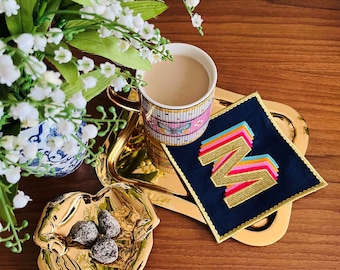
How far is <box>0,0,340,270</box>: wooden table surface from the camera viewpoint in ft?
2.28

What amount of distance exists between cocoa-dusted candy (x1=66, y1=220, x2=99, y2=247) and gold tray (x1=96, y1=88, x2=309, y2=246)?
74 mm

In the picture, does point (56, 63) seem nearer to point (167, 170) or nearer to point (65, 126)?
point (65, 126)

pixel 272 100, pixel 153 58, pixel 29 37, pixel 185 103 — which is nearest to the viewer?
pixel 29 37

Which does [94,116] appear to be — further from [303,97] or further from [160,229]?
[303,97]

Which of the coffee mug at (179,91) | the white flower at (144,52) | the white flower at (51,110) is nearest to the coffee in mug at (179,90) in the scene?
the coffee mug at (179,91)

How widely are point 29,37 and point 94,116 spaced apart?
340 millimetres

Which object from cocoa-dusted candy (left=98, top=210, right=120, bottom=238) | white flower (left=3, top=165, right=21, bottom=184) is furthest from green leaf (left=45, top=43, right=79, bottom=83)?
cocoa-dusted candy (left=98, top=210, right=120, bottom=238)

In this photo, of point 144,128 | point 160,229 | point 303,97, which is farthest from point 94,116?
point 303,97

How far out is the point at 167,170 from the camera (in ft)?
2.48

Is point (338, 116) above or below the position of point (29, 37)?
below

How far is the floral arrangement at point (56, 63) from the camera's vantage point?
17.3 inches

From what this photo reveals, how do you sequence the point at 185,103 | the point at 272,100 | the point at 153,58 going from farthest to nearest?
the point at 272,100, the point at 185,103, the point at 153,58

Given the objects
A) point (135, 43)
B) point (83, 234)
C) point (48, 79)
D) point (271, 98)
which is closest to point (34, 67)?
point (48, 79)

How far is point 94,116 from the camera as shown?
0.77 meters
